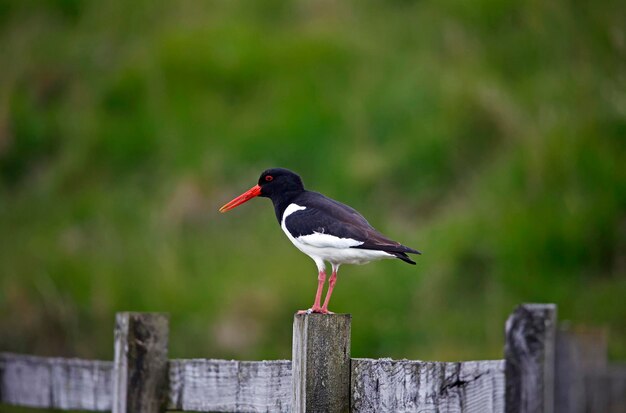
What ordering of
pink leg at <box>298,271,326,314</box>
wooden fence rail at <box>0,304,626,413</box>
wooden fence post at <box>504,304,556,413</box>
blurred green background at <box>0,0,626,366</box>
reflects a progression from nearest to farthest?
wooden fence post at <box>504,304,556,413</box>
wooden fence rail at <box>0,304,626,413</box>
pink leg at <box>298,271,326,314</box>
blurred green background at <box>0,0,626,366</box>

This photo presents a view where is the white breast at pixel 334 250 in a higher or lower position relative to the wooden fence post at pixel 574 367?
higher

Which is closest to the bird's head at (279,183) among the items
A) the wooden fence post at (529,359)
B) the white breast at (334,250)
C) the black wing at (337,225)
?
the black wing at (337,225)

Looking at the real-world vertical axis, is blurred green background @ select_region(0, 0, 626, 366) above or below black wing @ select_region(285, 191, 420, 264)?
above

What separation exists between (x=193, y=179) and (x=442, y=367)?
1012 centimetres

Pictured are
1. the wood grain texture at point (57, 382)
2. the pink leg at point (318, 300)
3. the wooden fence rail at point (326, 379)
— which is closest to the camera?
the wooden fence rail at point (326, 379)

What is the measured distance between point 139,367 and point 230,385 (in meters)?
0.75

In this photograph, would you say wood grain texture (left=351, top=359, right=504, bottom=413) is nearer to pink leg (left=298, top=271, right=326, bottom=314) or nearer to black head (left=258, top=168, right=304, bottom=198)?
pink leg (left=298, top=271, right=326, bottom=314)

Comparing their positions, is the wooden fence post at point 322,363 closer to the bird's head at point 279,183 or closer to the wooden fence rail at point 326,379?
the wooden fence rail at point 326,379

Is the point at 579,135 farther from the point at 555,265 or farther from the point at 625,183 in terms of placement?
the point at 555,265

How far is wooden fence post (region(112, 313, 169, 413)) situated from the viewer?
5383 mm

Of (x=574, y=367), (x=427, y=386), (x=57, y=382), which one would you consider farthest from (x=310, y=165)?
(x=427, y=386)

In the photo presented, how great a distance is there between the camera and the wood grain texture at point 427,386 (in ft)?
12.1

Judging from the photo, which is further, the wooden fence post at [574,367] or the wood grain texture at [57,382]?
the wood grain texture at [57,382]

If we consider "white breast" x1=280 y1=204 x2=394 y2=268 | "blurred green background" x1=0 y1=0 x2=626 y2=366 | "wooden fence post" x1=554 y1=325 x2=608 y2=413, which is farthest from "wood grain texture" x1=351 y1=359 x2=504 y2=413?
"blurred green background" x1=0 y1=0 x2=626 y2=366
